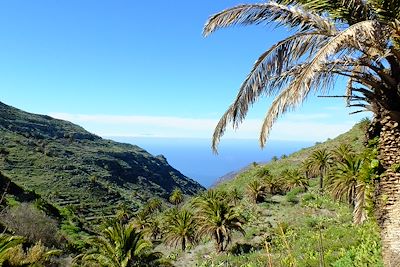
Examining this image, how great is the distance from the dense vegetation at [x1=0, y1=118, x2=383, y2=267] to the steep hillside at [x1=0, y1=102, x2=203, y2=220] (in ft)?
80.2

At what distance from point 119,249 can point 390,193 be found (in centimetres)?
1944

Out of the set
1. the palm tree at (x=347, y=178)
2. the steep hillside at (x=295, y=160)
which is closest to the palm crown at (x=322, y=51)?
the palm tree at (x=347, y=178)

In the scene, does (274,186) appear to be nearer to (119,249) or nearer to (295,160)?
(295,160)

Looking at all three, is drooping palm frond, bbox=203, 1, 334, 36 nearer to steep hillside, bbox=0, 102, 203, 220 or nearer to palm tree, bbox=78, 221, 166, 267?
palm tree, bbox=78, 221, 166, 267

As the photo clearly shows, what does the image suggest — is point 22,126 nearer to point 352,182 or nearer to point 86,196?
point 86,196

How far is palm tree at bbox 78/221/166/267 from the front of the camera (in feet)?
75.3

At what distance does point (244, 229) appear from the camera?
143 ft

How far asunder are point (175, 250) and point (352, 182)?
21.8m

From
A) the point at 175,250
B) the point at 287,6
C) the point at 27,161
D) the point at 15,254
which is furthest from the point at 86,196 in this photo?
the point at 287,6

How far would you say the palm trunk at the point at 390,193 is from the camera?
6.36m

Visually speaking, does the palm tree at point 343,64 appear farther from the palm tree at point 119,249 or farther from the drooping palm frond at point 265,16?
the palm tree at point 119,249

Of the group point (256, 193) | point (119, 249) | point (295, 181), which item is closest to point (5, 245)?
point (119, 249)

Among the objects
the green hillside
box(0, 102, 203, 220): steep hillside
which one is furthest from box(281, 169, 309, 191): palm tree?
box(0, 102, 203, 220): steep hillside

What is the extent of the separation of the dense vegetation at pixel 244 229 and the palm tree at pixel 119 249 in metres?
0.06
